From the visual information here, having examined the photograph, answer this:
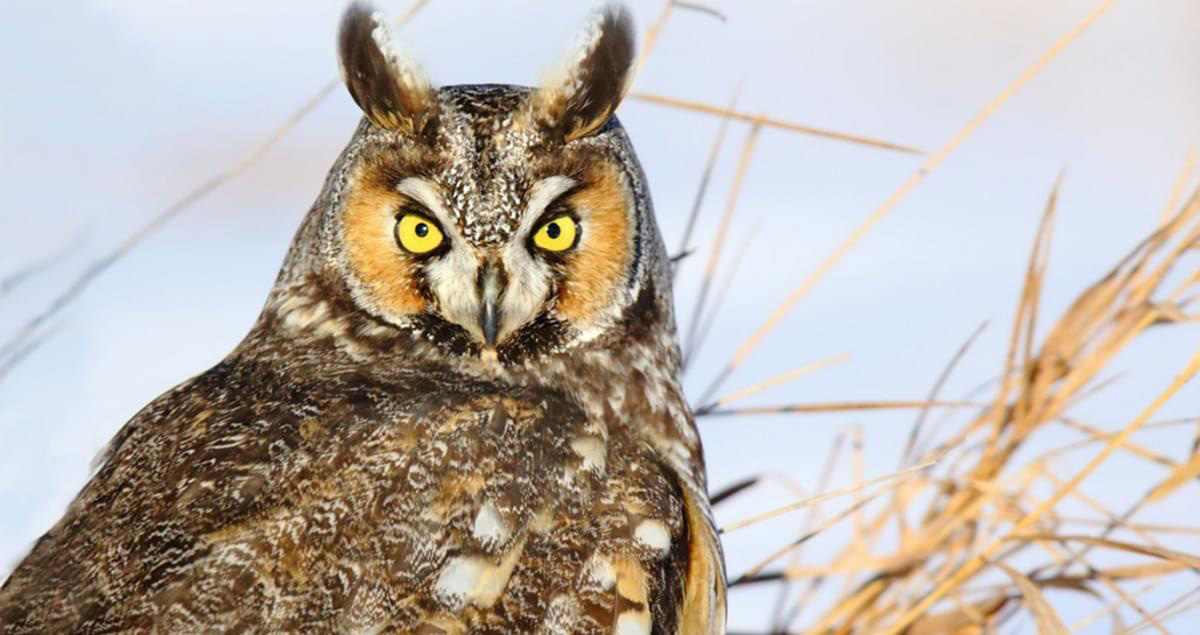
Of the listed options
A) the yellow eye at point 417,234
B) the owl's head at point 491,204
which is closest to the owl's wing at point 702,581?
the owl's head at point 491,204

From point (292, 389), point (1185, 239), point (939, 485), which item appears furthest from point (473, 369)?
point (1185, 239)

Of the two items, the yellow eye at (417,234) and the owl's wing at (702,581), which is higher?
the yellow eye at (417,234)

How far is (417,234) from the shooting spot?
2727mm

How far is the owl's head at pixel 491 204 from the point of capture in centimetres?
269

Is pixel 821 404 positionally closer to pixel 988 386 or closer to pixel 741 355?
pixel 741 355

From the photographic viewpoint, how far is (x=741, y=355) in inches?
129

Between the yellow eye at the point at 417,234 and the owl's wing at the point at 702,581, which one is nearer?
the owl's wing at the point at 702,581

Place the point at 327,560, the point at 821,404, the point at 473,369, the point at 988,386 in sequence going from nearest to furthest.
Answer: the point at 327,560 → the point at 473,369 → the point at 821,404 → the point at 988,386

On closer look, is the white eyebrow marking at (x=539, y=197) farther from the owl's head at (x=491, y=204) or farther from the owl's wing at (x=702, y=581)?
the owl's wing at (x=702, y=581)

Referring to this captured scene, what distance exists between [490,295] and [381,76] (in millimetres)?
407

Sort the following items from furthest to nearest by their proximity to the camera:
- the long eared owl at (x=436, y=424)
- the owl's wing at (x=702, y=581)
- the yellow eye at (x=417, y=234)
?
the yellow eye at (x=417, y=234) → the owl's wing at (x=702, y=581) → the long eared owl at (x=436, y=424)

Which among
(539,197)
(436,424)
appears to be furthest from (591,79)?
(436,424)

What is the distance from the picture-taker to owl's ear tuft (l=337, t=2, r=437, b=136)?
2.75 metres

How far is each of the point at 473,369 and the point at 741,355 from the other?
677 mm
